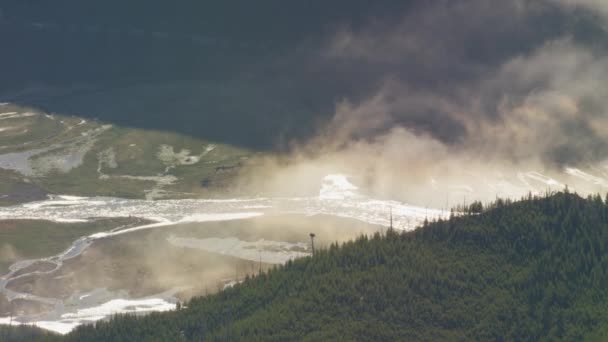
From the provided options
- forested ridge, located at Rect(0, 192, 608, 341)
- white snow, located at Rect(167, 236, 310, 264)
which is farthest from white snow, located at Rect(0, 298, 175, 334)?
white snow, located at Rect(167, 236, 310, 264)

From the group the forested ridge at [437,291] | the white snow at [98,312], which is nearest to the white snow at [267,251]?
the white snow at [98,312]

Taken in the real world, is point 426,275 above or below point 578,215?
below

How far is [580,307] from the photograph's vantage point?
134 metres

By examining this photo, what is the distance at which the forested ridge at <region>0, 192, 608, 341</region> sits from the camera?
131875 millimetres

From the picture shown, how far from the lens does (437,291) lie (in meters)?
138

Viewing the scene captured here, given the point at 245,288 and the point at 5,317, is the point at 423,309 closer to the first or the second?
the point at 245,288

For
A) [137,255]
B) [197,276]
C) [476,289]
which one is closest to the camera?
[476,289]

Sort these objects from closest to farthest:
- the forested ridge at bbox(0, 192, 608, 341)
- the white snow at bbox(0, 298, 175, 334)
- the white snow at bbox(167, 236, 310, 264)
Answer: the forested ridge at bbox(0, 192, 608, 341) → the white snow at bbox(0, 298, 175, 334) → the white snow at bbox(167, 236, 310, 264)

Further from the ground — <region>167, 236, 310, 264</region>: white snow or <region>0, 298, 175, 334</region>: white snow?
<region>167, 236, 310, 264</region>: white snow

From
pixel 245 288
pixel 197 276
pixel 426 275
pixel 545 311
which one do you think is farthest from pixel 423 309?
pixel 197 276

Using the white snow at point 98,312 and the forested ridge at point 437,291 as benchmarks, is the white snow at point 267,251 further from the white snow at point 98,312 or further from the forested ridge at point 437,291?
the forested ridge at point 437,291

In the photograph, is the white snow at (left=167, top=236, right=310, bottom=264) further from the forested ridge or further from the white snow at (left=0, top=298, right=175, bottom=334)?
the forested ridge

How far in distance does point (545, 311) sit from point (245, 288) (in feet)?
140

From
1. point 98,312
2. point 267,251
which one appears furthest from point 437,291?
point 267,251
